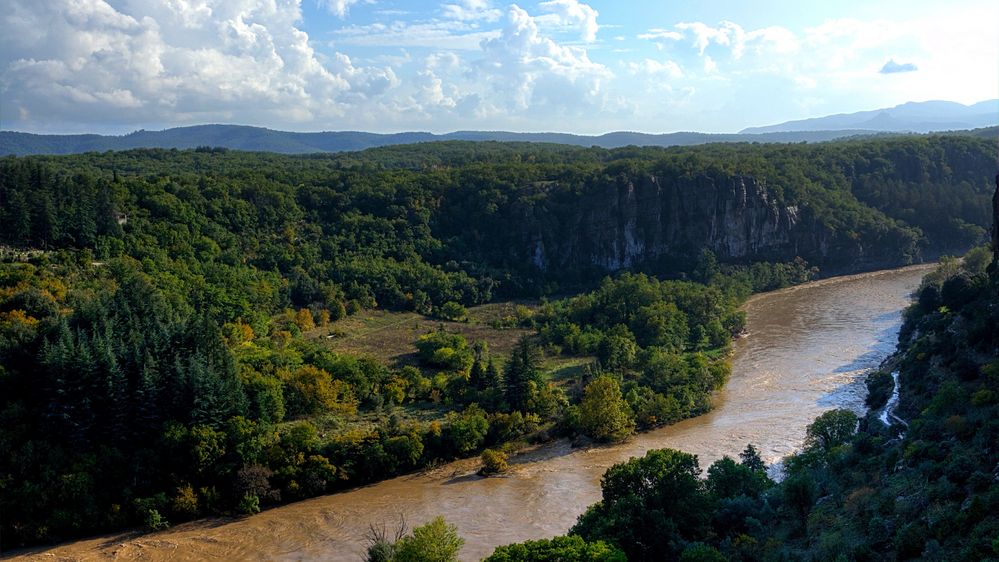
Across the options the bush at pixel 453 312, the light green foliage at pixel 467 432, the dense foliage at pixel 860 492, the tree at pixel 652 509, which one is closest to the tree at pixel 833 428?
the dense foliage at pixel 860 492

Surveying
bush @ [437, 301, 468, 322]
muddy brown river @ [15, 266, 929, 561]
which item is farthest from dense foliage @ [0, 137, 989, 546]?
muddy brown river @ [15, 266, 929, 561]

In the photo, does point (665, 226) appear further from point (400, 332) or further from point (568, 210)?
point (400, 332)

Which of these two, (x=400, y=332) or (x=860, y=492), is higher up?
(x=860, y=492)

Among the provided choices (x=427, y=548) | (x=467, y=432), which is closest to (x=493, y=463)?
(x=467, y=432)

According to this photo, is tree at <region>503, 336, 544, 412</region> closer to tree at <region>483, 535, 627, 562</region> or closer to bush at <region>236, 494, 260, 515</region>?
bush at <region>236, 494, 260, 515</region>

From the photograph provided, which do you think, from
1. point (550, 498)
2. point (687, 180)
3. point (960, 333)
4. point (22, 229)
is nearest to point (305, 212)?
point (22, 229)

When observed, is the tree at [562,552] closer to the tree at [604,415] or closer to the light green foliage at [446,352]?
the tree at [604,415]

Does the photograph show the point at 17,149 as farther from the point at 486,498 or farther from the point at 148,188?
the point at 486,498
